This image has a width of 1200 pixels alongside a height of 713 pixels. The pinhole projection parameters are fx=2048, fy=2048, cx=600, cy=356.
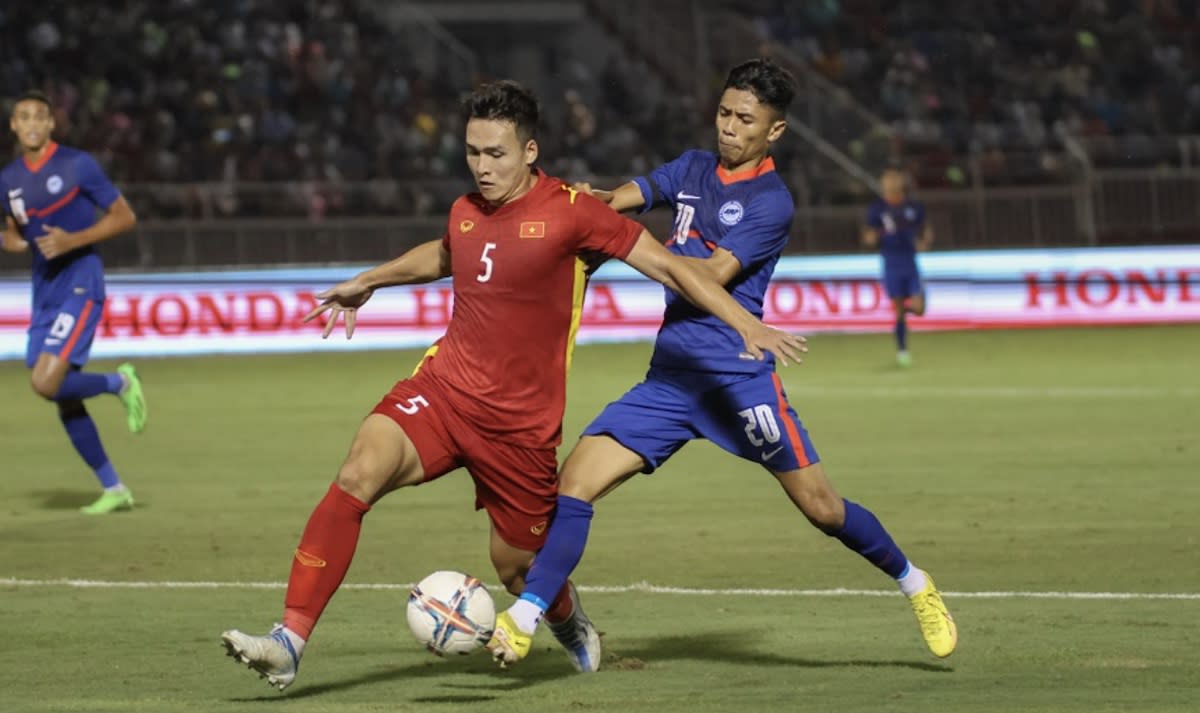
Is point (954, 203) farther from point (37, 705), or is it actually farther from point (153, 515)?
point (37, 705)

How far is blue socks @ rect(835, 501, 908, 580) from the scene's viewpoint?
7191 millimetres

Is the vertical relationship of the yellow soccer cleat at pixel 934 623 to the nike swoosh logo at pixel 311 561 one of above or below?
below

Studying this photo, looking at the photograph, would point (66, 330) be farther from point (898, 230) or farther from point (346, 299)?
point (898, 230)

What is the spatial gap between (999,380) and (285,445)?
7607 millimetres

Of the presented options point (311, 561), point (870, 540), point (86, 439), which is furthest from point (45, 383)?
point (870, 540)

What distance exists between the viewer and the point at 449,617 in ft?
20.9

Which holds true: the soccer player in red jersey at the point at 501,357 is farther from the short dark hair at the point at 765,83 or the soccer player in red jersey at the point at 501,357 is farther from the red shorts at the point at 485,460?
the short dark hair at the point at 765,83

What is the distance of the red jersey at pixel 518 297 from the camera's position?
6621 mm

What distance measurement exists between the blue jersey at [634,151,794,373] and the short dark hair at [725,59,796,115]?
0.85 ft

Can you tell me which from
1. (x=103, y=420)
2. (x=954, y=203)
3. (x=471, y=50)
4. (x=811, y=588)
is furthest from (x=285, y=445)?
(x=471, y=50)

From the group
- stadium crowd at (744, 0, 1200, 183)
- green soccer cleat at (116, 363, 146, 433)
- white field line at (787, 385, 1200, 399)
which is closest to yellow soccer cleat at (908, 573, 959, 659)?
green soccer cleat at (116, 363, 146, 433)

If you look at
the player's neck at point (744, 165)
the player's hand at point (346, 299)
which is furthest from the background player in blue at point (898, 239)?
the player's hand at point (346, 299)

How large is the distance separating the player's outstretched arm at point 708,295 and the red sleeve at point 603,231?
33mm

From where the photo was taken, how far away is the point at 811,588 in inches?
355
